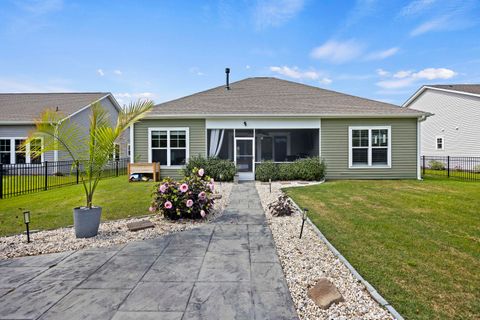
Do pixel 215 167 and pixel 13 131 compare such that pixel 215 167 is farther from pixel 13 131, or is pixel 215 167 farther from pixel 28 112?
pixel 28 112

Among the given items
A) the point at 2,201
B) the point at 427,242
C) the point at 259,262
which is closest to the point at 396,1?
the point at 427,242

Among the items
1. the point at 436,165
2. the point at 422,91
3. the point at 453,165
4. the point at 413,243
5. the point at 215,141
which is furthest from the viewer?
the point at 422,91

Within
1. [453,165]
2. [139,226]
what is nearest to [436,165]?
[453,165]

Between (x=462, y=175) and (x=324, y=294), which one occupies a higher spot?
(x=462, y=175)

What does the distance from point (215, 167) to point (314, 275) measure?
8902 millimetres

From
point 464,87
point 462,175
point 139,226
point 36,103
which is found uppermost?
point 464,87

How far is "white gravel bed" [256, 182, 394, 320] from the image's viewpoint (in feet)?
7.87

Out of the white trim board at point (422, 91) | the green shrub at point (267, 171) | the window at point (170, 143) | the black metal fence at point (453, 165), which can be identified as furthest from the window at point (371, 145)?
the white trim board at point (422, 91)

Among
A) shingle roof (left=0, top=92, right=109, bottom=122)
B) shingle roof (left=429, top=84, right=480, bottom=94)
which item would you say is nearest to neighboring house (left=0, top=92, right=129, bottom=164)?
shingle roof (left=0, top=92, right=109, bottom=122)

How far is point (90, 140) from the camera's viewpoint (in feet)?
15.8

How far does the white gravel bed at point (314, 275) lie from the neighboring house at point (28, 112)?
40.9 feet

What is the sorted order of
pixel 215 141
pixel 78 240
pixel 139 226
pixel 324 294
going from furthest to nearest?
pixel 215 141 → pixel 139 226 → pixel 78 240 → pixel 324 294

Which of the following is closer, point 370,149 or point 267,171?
point 267,171

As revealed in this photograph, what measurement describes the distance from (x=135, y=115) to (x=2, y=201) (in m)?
6.50
